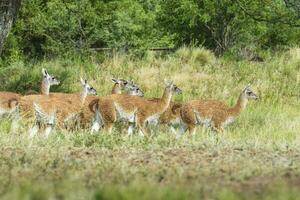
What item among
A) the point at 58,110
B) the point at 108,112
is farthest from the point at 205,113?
the point at 58,110

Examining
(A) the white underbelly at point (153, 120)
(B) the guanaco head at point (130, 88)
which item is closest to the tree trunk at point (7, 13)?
(B) the guanaco head at point (130, 88)

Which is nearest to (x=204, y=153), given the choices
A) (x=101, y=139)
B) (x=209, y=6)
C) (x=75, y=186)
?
(x=101, y=139)

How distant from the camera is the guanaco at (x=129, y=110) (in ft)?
46.1

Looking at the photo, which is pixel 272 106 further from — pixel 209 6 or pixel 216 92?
pixel 209 6

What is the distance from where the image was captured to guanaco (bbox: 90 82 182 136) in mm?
14055

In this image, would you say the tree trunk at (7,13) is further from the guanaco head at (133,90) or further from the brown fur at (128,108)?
the guanaco head at (133,90)

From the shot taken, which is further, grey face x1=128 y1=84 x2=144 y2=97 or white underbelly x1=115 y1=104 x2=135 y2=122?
grey face x1=128 y1=84 x2=144 y2=97

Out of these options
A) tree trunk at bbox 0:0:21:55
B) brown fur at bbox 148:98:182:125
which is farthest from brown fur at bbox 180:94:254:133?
tree trunk at bbox 0:0:21:55

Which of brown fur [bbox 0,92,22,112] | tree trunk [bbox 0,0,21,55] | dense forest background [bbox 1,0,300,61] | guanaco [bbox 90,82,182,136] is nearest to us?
guanaco [bbox 90,82,182,136]

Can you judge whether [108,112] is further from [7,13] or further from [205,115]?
[7,13]

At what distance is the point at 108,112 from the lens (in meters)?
14.0

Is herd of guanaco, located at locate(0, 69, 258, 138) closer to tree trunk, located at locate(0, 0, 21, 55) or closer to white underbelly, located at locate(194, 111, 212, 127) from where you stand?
white underbelly, located at locate(194, 111, 212, 127)

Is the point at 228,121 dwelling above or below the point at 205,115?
below

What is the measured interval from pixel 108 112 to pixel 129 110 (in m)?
0.45
